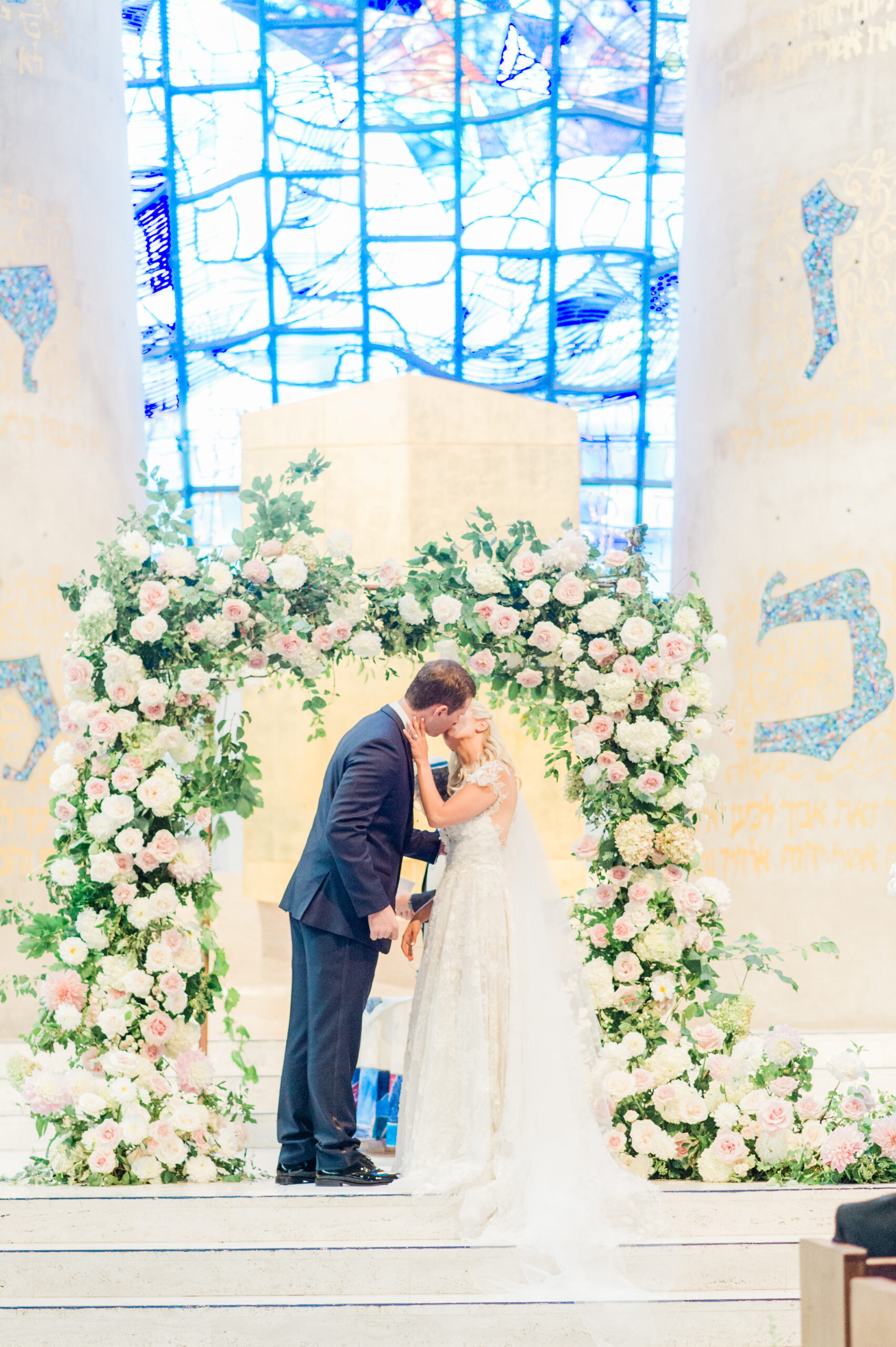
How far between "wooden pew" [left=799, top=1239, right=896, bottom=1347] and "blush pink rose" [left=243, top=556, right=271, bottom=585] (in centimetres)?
298

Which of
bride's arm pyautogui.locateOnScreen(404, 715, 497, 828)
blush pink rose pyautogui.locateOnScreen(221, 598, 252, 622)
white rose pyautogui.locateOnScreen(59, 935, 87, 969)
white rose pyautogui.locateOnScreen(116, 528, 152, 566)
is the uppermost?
white rose pyautogui.locateOnScreen(116, 528, 152, 566)

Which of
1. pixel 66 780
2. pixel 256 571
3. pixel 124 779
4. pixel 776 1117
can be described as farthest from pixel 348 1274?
pixel 256 571

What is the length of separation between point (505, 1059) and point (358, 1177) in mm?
555

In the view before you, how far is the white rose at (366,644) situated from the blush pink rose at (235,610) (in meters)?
0.38

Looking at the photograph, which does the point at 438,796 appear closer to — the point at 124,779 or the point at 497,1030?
the point at 497,1030

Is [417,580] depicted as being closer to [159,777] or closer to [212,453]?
[159,777]

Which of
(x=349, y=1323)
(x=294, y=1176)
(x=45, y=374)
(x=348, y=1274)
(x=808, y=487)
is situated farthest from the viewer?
(x=45, y=374)

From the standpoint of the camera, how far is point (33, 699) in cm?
718

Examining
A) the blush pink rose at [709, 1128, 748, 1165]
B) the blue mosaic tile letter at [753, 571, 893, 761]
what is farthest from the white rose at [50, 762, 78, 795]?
the blue mosaic tile letter at [753, 571, 893, 761]

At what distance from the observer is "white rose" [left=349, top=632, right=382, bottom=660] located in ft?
14.7

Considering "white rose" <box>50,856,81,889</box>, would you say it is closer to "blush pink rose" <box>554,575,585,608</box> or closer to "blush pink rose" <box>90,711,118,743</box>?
"blush pink rose" <box>90,711,118,743</box>

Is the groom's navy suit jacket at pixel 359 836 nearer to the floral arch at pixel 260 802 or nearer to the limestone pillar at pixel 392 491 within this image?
the floral arch at pixel 260 802

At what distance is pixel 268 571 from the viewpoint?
14.5ft

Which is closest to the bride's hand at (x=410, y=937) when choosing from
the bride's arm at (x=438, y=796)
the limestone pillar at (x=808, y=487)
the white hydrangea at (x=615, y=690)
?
the bride's arm at (x=438, y=796)
